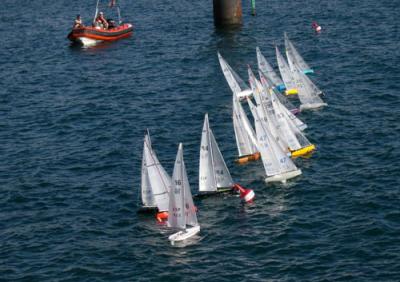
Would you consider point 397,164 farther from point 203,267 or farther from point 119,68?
point 119,68

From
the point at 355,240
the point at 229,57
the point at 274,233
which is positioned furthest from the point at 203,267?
the point at 229,57

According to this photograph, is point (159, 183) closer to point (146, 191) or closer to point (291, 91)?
point (146, 191)

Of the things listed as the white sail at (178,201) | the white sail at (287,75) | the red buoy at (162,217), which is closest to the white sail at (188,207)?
the white sail at (178,201)

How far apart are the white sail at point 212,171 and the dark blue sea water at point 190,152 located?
156 centimetres

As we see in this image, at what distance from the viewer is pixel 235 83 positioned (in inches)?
3684

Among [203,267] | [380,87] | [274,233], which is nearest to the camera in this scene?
[203,267]

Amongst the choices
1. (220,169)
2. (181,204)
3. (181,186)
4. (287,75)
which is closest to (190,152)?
(220,169)

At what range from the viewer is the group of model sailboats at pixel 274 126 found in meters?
72.1

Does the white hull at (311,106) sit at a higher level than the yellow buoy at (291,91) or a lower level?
lower

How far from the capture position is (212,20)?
132 metres

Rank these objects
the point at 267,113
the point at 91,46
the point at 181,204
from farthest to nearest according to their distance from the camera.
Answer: the point at 91,46 → the point at 267,113 → the point at 181,204

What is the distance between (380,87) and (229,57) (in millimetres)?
A: 25610

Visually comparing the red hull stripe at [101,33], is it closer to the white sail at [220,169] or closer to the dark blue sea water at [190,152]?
the dark blue sea water at [190,152]

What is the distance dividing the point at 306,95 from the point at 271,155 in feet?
62.8
